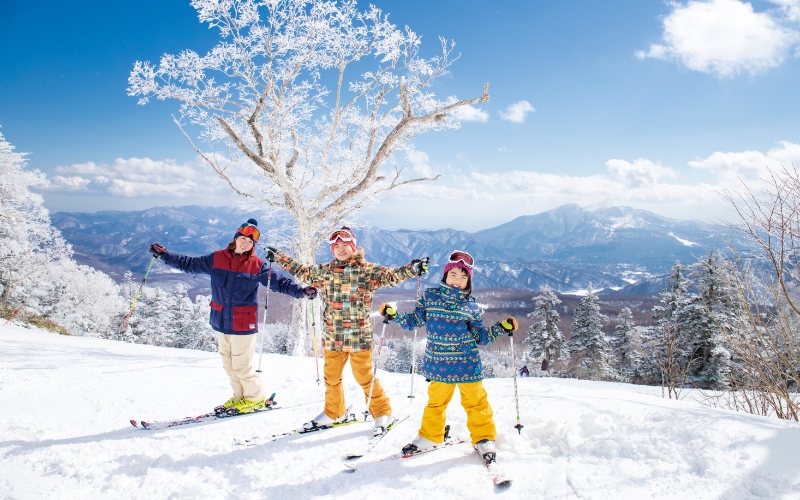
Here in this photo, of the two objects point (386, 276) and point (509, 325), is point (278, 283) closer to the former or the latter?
point (386, 276)

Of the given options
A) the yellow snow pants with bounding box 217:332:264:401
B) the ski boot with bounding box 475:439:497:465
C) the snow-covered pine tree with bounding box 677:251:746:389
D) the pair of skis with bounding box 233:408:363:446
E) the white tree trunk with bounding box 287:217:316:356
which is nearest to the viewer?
the ski boot with bounding box 475:439:497:465

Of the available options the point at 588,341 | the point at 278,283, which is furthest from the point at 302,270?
the point at 588,341

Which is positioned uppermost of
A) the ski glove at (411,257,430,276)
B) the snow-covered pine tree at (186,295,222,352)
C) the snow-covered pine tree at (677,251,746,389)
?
the ski glove at (411,257,430,276)

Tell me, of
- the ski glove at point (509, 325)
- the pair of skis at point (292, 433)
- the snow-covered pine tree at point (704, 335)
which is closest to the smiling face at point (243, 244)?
the pair of skis at point (292, 433)

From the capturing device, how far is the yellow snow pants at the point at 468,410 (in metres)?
3.32

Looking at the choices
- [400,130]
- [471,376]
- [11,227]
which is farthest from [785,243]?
[11,227]

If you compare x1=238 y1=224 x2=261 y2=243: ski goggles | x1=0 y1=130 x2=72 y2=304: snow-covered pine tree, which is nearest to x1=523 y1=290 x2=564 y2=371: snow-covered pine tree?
x1=238 y1=224 x2=261 y2=243: ski goggles

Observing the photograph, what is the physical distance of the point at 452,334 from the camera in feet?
11.2

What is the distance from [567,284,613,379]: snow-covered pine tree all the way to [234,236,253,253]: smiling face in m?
24.1

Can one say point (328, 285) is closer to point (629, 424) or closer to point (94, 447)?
point (94, 447)

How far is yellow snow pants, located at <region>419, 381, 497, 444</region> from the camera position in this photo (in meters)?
3.32

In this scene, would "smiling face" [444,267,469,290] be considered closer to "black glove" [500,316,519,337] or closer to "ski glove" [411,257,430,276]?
"ski glove" [411,257,430,276]

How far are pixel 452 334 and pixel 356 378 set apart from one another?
1.28 m

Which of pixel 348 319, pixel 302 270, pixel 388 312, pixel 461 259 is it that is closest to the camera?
pixel 461 259
